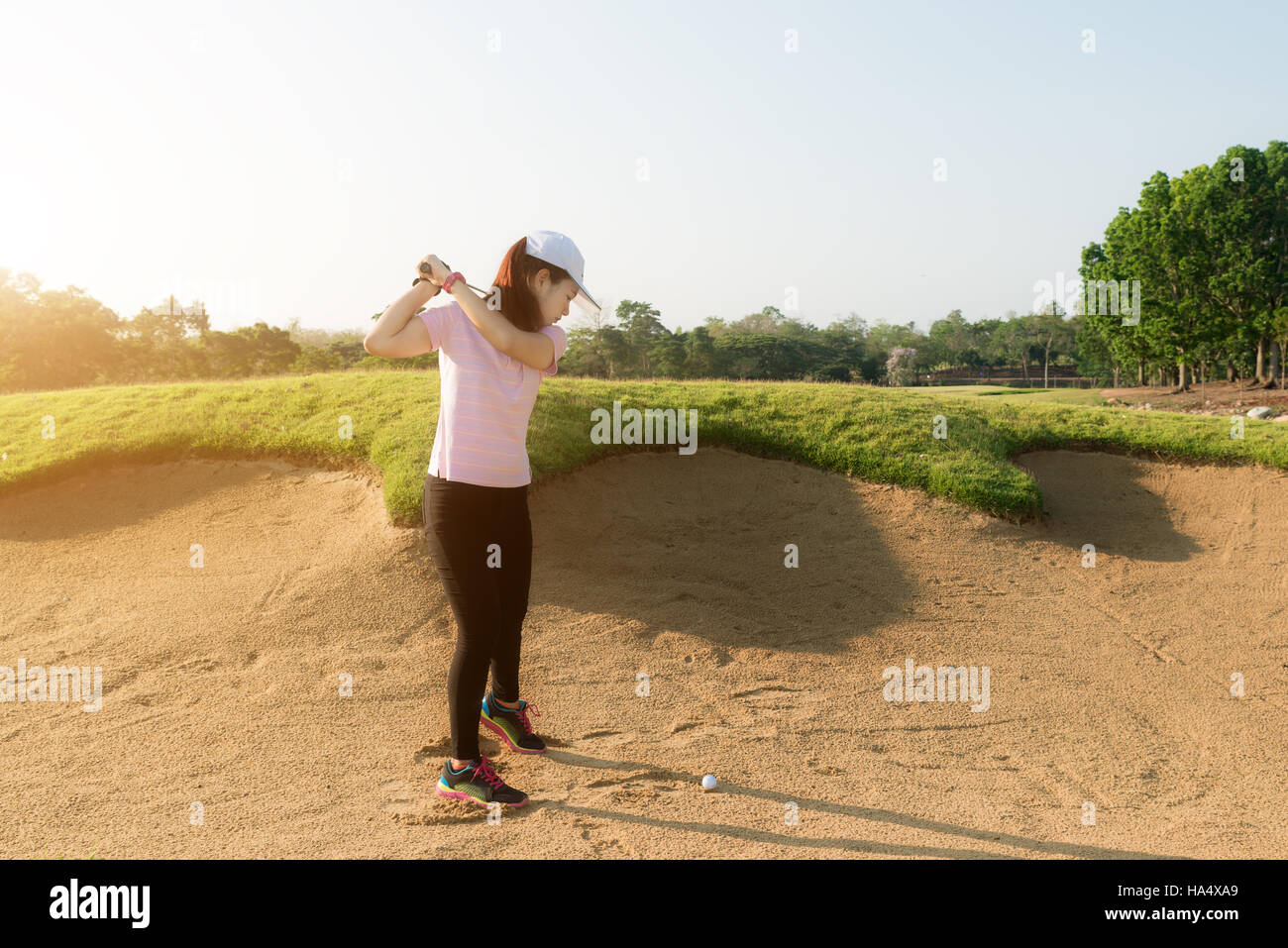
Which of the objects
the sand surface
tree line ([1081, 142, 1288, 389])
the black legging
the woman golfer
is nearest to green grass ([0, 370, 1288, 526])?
the sand surface

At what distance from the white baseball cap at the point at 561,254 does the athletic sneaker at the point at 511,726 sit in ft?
8.17

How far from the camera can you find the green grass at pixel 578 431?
10164 millimetres

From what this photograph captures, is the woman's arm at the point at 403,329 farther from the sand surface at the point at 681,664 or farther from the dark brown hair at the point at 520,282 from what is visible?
the sand surface at the point at 681,664

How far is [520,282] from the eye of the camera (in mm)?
4133

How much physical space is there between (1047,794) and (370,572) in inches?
235

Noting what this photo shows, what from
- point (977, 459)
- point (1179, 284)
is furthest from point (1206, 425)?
point (1179, 284)

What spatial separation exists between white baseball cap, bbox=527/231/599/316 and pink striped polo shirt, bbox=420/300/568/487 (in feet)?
1.62

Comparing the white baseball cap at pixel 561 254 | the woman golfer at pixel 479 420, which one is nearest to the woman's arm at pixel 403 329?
the woman golfer at pixel 479 420

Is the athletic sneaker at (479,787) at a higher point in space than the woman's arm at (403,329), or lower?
lower

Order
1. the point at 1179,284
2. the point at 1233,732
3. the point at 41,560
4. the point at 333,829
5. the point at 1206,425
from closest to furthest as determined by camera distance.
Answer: the point at 333,829 < the point at 1233,732 < the point at 41,560 < the point at 1206,425 < the point at 1179,284

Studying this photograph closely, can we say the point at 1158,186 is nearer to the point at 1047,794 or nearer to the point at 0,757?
the point at 1047,794

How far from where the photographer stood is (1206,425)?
1264 centimetres

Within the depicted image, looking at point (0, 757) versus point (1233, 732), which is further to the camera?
point (1233, 732)

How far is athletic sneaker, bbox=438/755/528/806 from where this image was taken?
4273 mm
